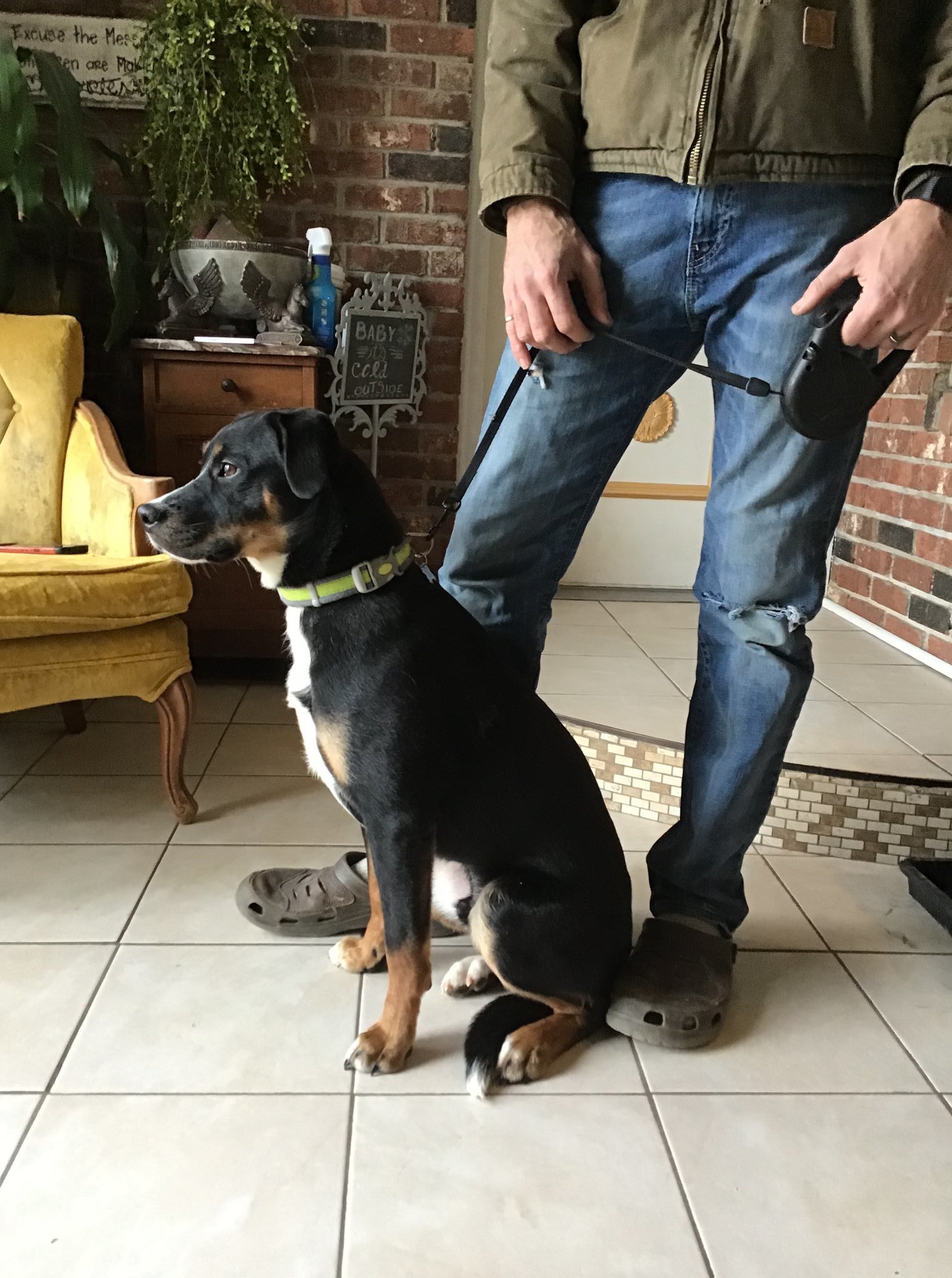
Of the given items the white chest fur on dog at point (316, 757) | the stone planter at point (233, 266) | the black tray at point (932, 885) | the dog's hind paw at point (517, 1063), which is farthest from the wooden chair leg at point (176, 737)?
the black tray at point (932, 885)

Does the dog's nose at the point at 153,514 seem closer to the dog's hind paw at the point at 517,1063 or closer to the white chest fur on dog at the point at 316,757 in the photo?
the white chest fur on dog at the point at 316,757

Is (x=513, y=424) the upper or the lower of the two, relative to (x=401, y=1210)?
upper

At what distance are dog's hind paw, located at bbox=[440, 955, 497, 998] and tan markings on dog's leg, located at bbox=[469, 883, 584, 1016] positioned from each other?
0.14m

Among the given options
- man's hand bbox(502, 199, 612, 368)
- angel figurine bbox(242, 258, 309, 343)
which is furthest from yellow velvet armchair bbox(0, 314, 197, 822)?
man's hand bbox(502, 199, 612, 368)

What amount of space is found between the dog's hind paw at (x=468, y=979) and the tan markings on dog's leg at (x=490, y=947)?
0.14 metres

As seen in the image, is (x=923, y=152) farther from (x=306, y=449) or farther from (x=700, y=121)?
(x=306, y=449)

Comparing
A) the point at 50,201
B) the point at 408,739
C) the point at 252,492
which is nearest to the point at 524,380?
the point at 252,492

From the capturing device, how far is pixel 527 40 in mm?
1141

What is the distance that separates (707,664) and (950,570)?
6.26 feet

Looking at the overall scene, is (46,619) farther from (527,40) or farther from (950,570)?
(950,570)

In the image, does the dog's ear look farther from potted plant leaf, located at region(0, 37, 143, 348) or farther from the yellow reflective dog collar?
potted plant leaf, located at region(0, 37, 143, 348)

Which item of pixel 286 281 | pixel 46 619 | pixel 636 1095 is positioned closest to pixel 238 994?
pixel 636 1095

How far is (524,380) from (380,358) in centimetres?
156

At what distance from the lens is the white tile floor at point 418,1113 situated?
0.97m
